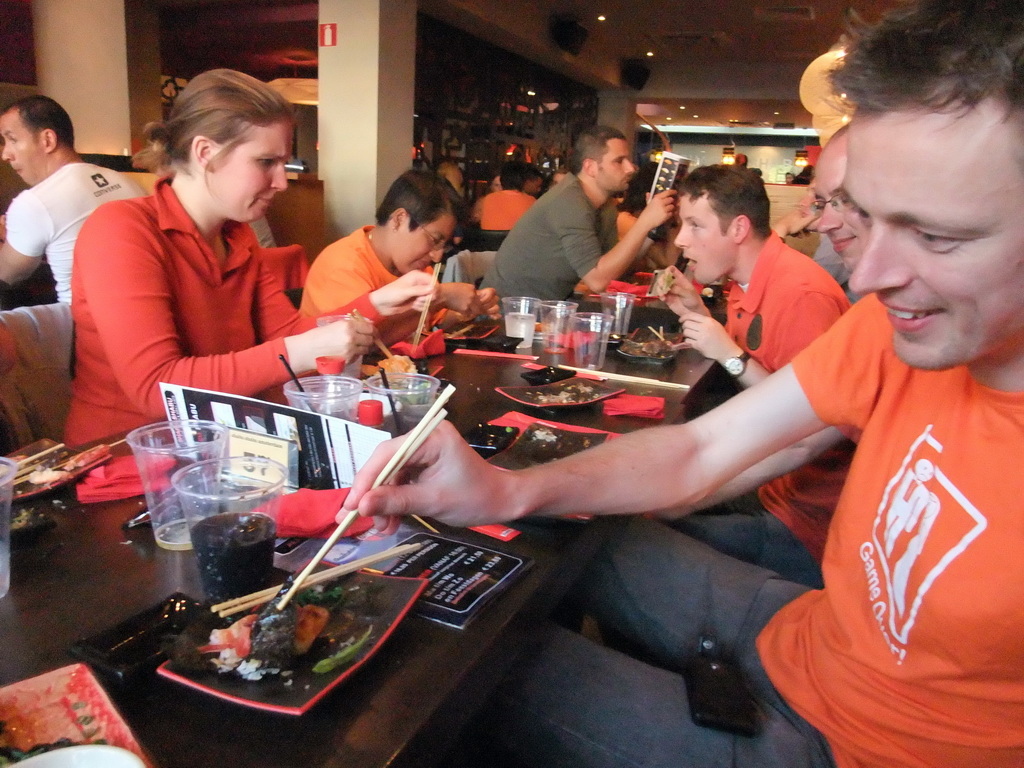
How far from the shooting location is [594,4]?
8.02m

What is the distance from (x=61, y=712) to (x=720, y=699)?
85 cm

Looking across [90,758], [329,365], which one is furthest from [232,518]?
[329,365]

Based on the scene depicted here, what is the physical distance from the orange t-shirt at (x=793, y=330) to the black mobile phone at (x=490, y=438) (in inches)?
30.6

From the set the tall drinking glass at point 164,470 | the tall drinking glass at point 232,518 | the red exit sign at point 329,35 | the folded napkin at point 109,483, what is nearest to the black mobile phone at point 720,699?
the tall drinking glass at point 232,518

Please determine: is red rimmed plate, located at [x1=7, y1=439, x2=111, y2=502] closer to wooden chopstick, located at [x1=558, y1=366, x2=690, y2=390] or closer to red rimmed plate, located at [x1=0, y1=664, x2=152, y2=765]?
red rimmed plate, located at [x1=0, y1=664, x2=152, y2=765]

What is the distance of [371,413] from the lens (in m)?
1.24

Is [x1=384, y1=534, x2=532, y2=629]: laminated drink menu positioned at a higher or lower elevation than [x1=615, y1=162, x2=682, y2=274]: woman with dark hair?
lower

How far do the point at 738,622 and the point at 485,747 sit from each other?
0.51 m

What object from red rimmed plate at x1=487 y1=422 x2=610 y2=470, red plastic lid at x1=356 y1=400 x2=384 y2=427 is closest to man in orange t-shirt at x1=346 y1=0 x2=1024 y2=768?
red rimmed plate at x1=487 y1=422 x2=610 y2=470

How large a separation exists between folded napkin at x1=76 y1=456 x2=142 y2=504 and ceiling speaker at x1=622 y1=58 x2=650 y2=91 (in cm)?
1130

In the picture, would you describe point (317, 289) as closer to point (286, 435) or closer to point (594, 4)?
point (286, 435)

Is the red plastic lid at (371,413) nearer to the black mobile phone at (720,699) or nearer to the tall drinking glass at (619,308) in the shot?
the black mobile phone at (720,699)

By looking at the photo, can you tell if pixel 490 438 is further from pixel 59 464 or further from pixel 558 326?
pixel 558 326

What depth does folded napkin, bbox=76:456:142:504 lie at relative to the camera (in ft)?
3.65
